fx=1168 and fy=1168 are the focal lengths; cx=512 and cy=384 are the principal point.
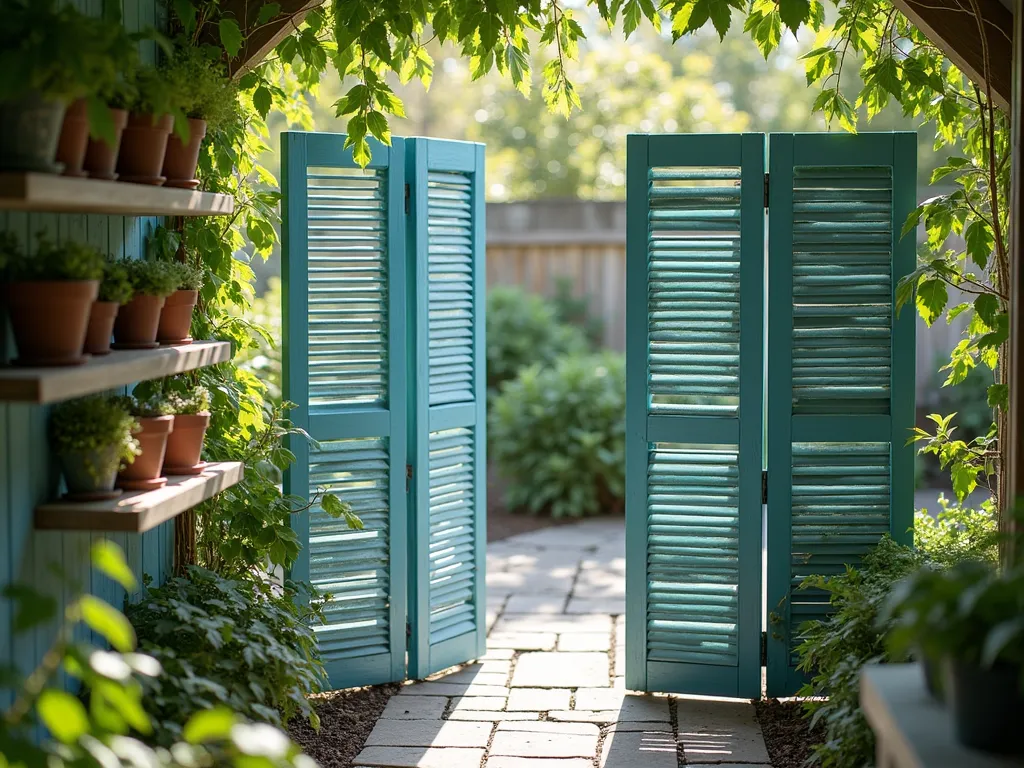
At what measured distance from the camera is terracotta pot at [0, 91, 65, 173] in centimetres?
231

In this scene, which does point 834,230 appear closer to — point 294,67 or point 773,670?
point 773,670

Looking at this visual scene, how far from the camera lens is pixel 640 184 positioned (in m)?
4.06

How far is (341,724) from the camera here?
3910mm

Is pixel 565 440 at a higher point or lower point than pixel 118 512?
lower

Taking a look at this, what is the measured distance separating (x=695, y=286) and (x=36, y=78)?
2409 mm

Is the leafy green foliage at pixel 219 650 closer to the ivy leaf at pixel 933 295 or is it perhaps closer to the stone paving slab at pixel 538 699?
the stone paving slab at pixel 538 699

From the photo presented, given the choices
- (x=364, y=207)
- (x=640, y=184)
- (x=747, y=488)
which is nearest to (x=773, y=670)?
(x=747, y=488)

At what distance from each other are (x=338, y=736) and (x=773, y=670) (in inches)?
59.5

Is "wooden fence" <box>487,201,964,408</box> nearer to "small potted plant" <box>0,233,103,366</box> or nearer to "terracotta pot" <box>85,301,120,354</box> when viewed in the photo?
"terracotta pot" <box>85,301,120,354</box>

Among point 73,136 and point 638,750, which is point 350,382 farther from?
point 73,136

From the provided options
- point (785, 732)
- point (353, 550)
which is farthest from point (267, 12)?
point (785, 732)

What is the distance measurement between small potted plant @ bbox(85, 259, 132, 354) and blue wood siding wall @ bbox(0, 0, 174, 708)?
132 mm

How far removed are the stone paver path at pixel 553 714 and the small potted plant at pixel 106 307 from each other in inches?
64.0

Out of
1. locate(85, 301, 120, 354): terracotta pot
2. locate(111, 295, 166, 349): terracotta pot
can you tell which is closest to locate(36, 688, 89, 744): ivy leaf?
locate(85, 301, 120, 354): terracotta pot
